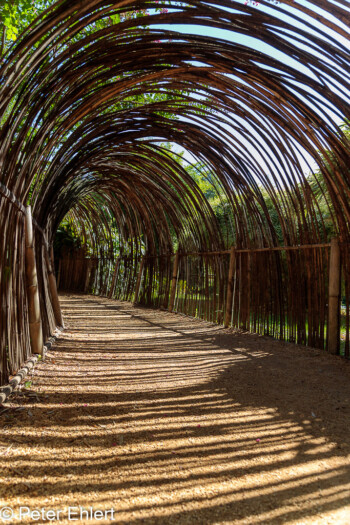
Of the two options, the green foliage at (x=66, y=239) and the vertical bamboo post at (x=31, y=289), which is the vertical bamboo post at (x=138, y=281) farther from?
the vertical bamboo post at (x=31, y=289)

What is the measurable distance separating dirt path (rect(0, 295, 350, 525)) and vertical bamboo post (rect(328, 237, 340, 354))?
0.47 metres

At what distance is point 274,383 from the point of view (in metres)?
3.14

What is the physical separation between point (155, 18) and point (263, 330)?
412 centimetres

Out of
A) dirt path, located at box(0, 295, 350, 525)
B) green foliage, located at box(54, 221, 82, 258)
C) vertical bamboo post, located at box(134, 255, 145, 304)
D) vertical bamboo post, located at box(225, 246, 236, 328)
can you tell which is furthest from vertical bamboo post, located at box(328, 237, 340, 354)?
green foliage, located at box(54, 221, 82, 258)

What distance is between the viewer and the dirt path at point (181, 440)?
1.41 m

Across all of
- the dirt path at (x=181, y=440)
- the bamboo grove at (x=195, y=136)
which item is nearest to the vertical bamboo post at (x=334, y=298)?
the bamboo grove at (x=195, y=136)

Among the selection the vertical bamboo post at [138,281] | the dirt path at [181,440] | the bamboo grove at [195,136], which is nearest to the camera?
the dirt path at [181,440]

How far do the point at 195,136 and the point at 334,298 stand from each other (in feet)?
10.6

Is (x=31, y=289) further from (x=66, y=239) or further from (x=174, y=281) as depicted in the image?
(x=66, y=239)

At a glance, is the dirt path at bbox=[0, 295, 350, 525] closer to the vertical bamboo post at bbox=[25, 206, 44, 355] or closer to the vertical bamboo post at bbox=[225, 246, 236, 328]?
the vertical bamboo post at bbox=[25, 206, 44, 355]

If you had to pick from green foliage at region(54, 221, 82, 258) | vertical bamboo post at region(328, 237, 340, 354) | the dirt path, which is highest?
green foliage at region(54, 221, 82, 258)

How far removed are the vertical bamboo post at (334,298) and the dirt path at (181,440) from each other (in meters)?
0.47

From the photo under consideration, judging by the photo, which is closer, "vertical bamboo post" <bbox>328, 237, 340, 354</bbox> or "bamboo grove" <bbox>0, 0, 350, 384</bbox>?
"bamboo grove" <bbox>0, 0, 350, 384</bbox>

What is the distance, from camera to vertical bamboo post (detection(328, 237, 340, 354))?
4160 millimetres
